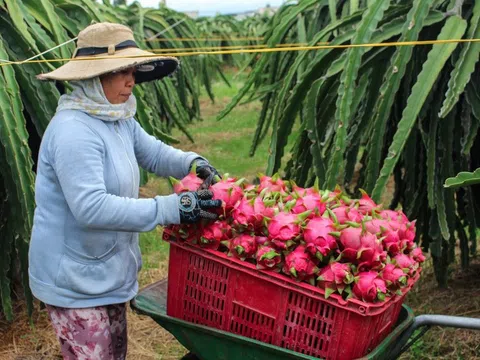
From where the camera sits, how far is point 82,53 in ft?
6.45

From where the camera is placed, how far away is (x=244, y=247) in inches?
66.9

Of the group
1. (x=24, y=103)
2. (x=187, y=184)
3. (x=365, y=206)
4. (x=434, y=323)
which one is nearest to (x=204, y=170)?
(x=187, y=184)

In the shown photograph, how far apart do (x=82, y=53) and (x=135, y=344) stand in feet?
5.47

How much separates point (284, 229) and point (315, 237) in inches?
3.4

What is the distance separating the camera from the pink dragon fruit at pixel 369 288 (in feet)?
5.07

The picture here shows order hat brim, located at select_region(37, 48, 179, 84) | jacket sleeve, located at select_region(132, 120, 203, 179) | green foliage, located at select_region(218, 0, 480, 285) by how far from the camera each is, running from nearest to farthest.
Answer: hat brim, located at select_region(37, 48, 179, 84) < jacket sleeve, located at select_region(132, 120, 203, 179) < green foliage, located at select_region(218, 0, 480, 285)

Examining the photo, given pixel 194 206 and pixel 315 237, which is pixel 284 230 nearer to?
pixel 315 237

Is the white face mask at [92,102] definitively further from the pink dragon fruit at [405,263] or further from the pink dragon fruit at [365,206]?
the pink dragon fruit at [405,263]

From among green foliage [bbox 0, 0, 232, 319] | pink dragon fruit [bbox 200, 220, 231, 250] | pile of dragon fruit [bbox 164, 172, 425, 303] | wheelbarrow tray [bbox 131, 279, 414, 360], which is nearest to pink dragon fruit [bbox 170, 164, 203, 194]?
pile of dragon fruit [bbox 164, 172, 425, 303]

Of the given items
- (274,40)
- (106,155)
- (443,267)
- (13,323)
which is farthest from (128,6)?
(106,155)

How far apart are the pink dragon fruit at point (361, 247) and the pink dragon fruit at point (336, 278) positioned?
34 mm

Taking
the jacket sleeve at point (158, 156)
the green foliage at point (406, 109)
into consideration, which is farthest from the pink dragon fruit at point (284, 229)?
the green foliage at point (406, 109)

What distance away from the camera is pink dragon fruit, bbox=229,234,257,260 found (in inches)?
66.9

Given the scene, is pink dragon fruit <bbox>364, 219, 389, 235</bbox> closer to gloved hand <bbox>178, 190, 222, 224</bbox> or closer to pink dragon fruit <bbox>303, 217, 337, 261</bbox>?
pink dragon fruit <bbox>303, 217, 337, 261</bbox>
